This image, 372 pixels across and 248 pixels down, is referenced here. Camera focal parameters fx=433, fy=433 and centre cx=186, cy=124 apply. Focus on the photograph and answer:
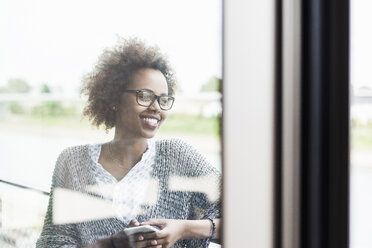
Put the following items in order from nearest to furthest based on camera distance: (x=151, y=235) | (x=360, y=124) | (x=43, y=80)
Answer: (x=43, y=80)
(x=151, y=235)
(x=360, y=124)

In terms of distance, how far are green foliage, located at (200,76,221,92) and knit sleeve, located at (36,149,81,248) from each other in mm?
361

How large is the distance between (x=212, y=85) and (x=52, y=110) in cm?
39

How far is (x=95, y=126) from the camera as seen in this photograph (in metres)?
0.92

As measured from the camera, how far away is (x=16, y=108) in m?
0.89

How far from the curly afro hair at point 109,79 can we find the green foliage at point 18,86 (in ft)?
0.37

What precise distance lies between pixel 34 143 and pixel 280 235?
68 centimetres

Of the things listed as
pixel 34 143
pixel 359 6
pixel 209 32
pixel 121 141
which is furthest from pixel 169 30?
pixel 359 6

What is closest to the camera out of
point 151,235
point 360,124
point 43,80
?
point 43,80

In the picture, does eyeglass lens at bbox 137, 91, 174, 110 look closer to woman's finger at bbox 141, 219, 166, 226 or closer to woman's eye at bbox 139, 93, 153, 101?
woman's eye at bbox 139, 93, 153, 101

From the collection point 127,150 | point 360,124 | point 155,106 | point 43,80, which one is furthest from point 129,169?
point 360,124

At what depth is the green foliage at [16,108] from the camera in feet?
2.90

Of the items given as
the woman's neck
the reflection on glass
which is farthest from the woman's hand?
the reflection on glass

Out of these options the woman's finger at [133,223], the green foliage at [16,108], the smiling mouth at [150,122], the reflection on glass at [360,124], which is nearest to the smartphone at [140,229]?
the woman's finger at [133,223]

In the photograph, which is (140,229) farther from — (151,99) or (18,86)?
(18,86)
